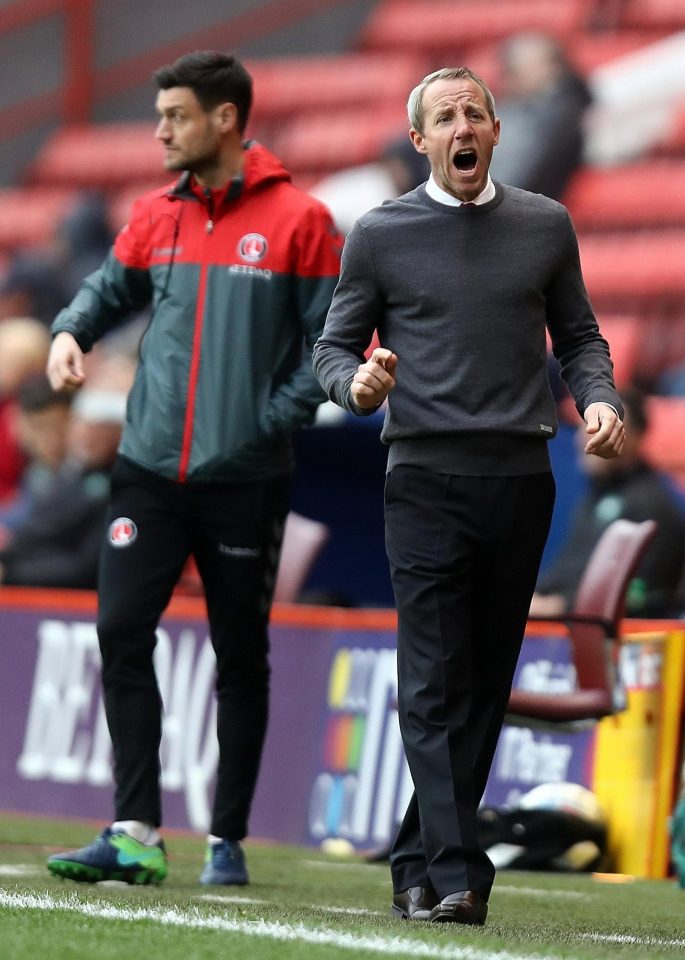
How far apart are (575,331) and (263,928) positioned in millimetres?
1546

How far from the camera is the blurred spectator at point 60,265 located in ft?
48.8

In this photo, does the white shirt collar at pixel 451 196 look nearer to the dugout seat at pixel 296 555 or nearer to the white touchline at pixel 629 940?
the white touchline at pixel 629 940

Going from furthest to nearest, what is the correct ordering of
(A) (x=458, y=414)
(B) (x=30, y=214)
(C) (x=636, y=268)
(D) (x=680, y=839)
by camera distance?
(B) (x=30, y=214), (C) (x=636, y=268), (D) (x=680, y=839), (A) (x=458, y=414)

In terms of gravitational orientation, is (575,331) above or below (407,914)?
above

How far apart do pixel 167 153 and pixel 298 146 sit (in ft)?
36.5

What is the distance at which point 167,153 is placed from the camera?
224 inches

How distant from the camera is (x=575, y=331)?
481 cm

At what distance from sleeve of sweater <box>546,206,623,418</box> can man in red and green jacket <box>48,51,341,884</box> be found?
0.92m

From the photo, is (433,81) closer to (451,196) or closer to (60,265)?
(451,196)

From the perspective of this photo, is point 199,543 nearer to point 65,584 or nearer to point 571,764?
point 571,764

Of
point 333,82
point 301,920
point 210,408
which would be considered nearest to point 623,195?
point 333,82

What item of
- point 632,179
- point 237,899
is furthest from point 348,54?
point 237,899

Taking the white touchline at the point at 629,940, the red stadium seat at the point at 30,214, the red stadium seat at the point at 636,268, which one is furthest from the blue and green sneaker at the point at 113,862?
the red stadium seat at the point at 30,214

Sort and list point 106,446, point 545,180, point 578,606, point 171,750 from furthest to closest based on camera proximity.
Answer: point 545,180 < point 106,446 < point 171,750 < point 578,606
